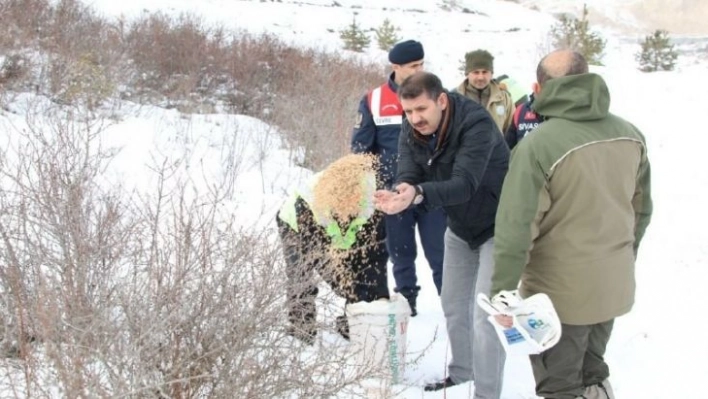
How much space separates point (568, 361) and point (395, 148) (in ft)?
6.58

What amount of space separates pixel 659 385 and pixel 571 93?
2052mm

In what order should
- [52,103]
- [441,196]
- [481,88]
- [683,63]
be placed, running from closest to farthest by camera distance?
1. [441,196]
2. [481,88]
3. [52,103]
4. [683,63]

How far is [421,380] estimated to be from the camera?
346 cm

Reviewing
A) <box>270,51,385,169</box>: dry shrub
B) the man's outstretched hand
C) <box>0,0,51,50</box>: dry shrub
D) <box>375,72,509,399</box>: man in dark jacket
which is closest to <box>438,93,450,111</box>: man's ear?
<box>375,72,509,399</box>: man in dark jacket

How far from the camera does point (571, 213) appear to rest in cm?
228

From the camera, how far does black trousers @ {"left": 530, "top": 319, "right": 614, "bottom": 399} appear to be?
2.42 m

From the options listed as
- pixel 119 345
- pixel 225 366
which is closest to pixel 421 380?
pixel 225 366

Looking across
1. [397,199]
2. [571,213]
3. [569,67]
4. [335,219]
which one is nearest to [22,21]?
[335,219]

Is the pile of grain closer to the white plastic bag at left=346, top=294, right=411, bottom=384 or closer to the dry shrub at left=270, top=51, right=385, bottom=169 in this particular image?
the white plastic bag at left=346, top=294, right=411, bottom=384

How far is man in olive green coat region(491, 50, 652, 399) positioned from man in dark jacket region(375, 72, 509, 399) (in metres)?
0.35

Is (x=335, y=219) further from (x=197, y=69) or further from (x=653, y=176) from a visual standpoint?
(x=197, y=69)

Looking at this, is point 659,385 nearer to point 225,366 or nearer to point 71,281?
point 225,366

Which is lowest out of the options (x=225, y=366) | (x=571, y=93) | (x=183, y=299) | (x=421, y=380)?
(x=421, y=380)

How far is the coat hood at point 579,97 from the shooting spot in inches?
89.0
